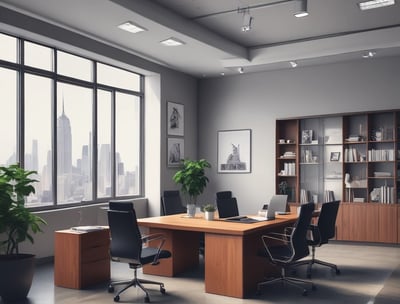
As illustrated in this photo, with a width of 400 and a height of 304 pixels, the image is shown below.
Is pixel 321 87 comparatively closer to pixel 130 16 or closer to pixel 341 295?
pixel 130 16

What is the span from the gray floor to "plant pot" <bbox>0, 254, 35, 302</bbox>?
0.47ft

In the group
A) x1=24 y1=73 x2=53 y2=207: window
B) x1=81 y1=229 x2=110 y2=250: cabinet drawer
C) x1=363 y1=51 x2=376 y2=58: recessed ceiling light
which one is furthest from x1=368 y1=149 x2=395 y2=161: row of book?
x1=24 y1=73 x2=53 y2=207: window

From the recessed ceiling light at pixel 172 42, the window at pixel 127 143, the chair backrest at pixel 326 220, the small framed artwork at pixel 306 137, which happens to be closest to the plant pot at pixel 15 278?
the chair backrest at pixel 326 220

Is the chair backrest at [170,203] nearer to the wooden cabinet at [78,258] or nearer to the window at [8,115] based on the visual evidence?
the wooden cabinet at [78,258]

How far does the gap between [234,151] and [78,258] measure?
17.6ft

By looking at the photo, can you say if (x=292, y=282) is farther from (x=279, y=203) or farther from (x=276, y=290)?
(x=279, y=203)

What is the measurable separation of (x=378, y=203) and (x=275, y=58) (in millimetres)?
3239

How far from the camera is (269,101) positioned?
32.1 feet

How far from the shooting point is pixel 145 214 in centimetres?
944

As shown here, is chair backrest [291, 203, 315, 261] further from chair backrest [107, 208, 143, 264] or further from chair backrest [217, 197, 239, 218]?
chair backrest [107, 208, 143, 264]

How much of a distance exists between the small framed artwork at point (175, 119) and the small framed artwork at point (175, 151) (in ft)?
0.49

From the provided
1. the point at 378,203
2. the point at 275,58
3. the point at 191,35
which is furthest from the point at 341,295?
the point at 275,58

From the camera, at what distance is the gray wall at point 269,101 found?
870 cm

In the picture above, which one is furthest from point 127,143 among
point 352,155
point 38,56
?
point 352,155
